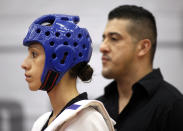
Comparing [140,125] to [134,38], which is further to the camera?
[134,38]

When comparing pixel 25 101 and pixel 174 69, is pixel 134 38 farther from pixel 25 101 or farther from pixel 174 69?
pixel 25 101

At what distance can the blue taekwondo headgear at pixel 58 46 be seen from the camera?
1.36 meters

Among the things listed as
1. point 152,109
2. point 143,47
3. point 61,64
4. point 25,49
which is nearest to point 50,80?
point 61,64

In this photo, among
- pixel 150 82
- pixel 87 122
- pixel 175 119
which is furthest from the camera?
pixel 150 82

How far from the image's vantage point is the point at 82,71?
1.47 meters

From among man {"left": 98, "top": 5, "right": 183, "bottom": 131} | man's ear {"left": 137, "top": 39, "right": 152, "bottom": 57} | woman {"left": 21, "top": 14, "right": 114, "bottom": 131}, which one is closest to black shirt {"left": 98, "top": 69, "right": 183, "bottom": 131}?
man {"left": 98, "top": 5, "right": 183, "bottom": 131}

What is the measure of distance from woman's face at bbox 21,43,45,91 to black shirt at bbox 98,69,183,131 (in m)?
0.57

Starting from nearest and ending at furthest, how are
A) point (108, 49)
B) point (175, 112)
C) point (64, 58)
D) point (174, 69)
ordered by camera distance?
1. point (64, 58)
2. point (175, 112)
3. point (108, 49)
4. point (174, 69)

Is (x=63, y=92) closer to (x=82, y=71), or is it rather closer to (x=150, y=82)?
(x=82, y=71)

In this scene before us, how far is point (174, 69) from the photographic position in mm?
2715

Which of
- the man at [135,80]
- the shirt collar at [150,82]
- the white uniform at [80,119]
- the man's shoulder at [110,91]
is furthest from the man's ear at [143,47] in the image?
the white uniform at [80,119]

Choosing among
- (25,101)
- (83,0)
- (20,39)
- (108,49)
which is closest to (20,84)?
(25,101)

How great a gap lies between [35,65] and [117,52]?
2.11ft

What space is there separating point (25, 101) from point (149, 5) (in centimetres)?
118
